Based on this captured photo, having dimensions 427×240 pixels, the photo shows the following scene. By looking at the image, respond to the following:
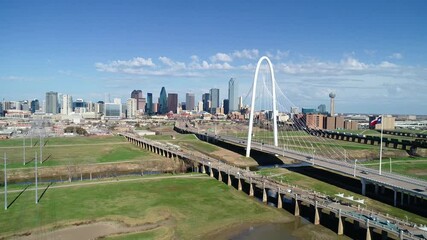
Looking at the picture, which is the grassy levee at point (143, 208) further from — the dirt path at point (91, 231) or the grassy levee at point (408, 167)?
the grassy levee at point (408, 167)

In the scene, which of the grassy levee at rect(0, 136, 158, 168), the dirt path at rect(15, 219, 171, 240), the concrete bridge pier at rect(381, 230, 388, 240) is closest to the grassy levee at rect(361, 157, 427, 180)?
the concrete bridge pier at rect(381, 230, 388, 240)

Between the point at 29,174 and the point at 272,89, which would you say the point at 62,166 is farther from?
the point at 272,89

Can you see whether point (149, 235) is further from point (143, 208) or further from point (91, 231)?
point (143, 208)

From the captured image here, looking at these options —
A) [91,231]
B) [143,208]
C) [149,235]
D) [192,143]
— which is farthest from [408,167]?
[91,231]

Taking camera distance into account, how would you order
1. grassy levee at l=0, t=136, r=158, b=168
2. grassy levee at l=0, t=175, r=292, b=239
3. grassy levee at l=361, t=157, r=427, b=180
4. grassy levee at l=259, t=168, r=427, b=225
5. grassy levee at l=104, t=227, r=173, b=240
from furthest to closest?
grassy levee at l=0, t=136, r=158, b=168 → grassy levee at l=361, t=157, r=427, b=180 → grassy levee at l=259, t=168, r=427, b=225 → grassy levee at l=0, t=175, r=292, b=239 → grassy levee at l=104, t=227, r=173, b=240

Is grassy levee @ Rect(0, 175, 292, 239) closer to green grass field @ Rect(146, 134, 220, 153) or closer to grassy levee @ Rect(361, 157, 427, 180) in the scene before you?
grassy levee @ Rect(361, 157, 427, 180)

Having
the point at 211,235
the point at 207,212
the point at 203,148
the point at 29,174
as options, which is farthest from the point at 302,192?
the point at 203,148

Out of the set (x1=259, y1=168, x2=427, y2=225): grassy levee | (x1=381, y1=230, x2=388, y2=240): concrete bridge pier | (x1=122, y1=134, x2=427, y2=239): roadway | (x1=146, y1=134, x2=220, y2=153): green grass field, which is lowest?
(x1=146, y1=134, x2=220, y2=153): green grass field
